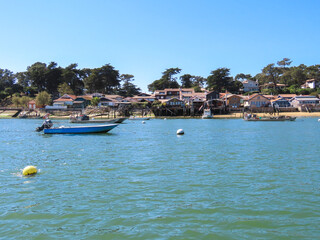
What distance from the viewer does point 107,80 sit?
419 feet

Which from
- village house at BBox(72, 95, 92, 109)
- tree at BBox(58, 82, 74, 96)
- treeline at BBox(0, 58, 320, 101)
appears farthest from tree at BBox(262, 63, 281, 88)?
tree at BBox(58, 82, 74, 96)

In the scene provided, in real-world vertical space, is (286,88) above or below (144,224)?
above

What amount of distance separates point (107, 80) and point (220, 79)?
2024 inches

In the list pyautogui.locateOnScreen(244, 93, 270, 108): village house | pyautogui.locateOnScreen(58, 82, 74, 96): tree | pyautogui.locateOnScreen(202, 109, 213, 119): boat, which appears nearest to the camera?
pyautogui.locateOnScreen(202, 109, 213, 119): boat

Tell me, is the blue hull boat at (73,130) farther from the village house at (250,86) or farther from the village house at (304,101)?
the village house at (250,86)

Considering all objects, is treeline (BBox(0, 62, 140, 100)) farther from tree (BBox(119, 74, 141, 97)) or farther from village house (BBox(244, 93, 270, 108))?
village house (BBox(244, 93, 270, 108))

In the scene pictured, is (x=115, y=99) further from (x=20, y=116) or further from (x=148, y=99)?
(x=20, y=116)

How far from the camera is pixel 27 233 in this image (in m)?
7.85

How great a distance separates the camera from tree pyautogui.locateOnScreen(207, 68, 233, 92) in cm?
11566

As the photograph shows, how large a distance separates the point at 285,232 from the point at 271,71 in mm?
124575

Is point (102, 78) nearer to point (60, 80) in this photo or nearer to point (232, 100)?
point (60, 80)

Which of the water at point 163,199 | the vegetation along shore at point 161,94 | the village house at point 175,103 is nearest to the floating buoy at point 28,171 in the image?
the water at point 163,199

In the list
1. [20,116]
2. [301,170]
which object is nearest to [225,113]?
[20,116]

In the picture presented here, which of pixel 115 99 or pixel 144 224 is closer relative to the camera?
pixel 144 224
